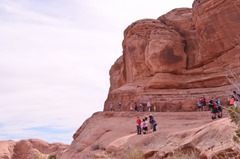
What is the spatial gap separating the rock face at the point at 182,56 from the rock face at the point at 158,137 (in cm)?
287

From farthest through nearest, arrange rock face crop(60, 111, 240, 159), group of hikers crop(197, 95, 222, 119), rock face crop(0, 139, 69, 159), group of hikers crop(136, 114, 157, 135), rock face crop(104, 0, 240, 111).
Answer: rock face crop(0, 139, 69, 159) < rock face crop(104, 0, 240, 111) < group of hikers crop(136, 114, 157, 135) < group of hikers crop(197, 95, 222, 119) < rock face crop(60, 111, 240, 159)

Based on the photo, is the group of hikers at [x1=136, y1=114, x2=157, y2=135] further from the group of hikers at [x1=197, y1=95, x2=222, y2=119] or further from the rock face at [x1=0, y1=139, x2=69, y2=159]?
the rock face at [x1=0, y1=139, x2=69, y2=159]

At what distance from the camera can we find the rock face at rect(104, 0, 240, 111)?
28391mm

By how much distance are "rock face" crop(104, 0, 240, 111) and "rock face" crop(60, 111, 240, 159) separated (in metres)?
2.87

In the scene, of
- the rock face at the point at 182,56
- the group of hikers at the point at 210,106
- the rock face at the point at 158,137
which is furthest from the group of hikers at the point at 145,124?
the rock face at the point at 182,56

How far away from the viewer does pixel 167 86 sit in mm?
32688

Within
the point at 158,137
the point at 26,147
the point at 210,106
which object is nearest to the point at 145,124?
the point at 158,137

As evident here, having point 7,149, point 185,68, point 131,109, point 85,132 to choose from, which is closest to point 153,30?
point 185,68

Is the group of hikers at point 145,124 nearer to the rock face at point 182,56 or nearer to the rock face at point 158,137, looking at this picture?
the rock face at point 158,137

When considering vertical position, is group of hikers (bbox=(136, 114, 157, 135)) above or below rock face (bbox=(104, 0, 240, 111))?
below

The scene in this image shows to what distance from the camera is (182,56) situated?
3359 cm

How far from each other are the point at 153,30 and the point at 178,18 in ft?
9.43

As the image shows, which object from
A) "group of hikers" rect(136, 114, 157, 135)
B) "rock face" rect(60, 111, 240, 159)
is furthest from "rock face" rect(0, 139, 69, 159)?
"group of hikers" rect(136, 114, 157, 135)

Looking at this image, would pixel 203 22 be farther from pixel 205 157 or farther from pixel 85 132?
pixel 205 157
